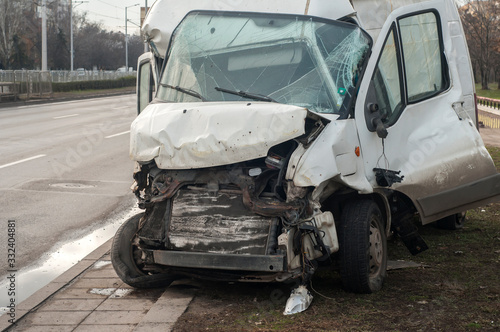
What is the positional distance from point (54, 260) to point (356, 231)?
3.48m

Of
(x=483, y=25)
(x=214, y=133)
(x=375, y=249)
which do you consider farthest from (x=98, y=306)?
(x=483, y=25)

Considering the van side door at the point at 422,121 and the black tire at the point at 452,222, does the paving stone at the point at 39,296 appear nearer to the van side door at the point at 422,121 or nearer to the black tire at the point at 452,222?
the van side door at the point at 422,121

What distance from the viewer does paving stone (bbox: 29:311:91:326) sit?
548 cm

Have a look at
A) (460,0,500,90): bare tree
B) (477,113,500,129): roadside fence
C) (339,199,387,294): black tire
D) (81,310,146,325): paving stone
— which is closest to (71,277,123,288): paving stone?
(81,310,146,325): paving stone

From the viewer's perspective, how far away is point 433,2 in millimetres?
7387

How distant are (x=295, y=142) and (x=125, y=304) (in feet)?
6.16

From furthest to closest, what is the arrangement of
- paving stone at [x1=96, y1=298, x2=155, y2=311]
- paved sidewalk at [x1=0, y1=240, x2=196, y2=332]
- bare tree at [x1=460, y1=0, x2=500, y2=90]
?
bare tree at [x1=460, y1=0, x2=500, y2=90] → paving stone at [x1=96, y1=298, x2=155, y2=311] → paved sidewalk at [x1=0, y1=240, x2=196, y2=332]

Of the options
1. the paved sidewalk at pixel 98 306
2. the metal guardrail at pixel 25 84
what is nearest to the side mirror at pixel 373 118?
the paved sidewalk at pixel 98 306

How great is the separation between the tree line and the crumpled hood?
2049 inches

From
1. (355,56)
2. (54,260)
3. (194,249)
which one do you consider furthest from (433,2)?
(54,260)

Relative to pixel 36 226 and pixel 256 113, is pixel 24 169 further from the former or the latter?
pixel 256 113

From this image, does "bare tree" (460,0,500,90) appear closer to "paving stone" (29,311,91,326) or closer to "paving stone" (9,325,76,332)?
"paving stone" (29,311,91,326)

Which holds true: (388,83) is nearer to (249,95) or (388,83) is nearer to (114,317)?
(249,95)

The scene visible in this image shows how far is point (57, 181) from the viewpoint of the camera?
1266 centimetres
